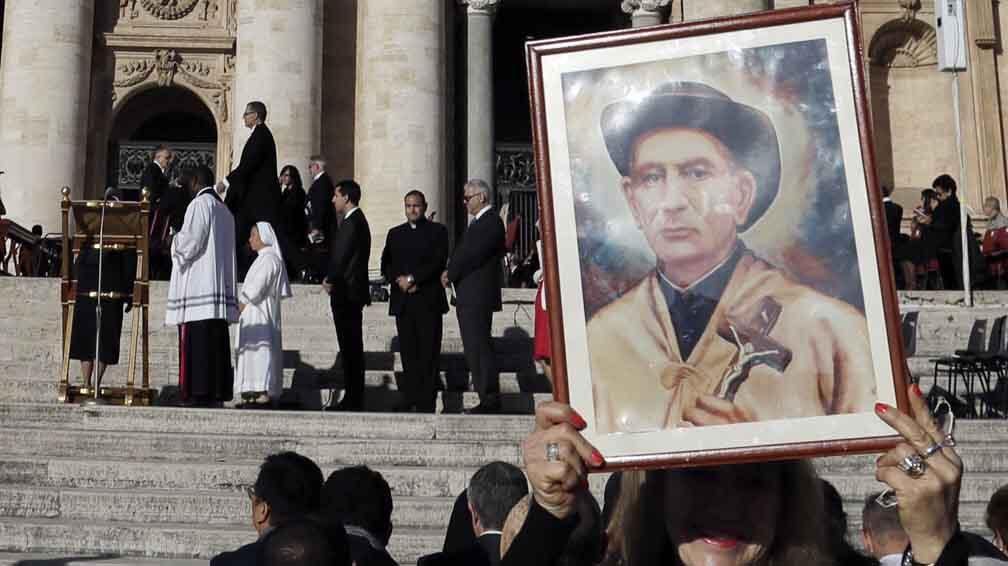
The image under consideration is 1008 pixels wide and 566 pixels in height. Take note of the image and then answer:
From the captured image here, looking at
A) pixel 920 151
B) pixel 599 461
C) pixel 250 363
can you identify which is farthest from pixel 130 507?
pixel 920 151

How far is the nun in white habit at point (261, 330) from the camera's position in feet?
31.2

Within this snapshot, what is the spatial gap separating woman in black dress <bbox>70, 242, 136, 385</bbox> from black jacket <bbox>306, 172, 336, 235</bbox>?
455 cm

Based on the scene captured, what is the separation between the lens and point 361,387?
10008 millimetres

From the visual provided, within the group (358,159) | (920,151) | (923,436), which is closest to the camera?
(923,436)

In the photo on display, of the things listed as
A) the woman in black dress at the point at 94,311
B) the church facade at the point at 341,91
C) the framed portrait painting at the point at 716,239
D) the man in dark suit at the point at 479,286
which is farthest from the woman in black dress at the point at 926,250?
the framed portrait painting at the point at 716,239

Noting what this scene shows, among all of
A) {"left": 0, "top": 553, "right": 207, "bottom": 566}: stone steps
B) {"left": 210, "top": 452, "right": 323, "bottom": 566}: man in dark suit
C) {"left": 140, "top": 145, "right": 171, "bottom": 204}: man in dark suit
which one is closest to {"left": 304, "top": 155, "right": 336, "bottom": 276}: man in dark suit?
{"left": 140, "top": 145, "right": 171, "bottom": 204}: man in dark suit

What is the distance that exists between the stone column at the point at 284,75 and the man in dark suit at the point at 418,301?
874cm

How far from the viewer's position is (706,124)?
2.21 m

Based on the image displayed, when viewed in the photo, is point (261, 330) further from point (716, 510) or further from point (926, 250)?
point (926, 250)

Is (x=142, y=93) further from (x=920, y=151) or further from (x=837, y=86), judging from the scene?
(x=837, y=86)

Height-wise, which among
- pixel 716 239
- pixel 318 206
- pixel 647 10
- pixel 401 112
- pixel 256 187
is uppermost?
pixel 647 10

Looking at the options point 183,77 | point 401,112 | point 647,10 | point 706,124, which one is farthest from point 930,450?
point 183,77

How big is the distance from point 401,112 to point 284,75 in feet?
6.18

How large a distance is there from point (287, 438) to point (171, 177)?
13.6m
